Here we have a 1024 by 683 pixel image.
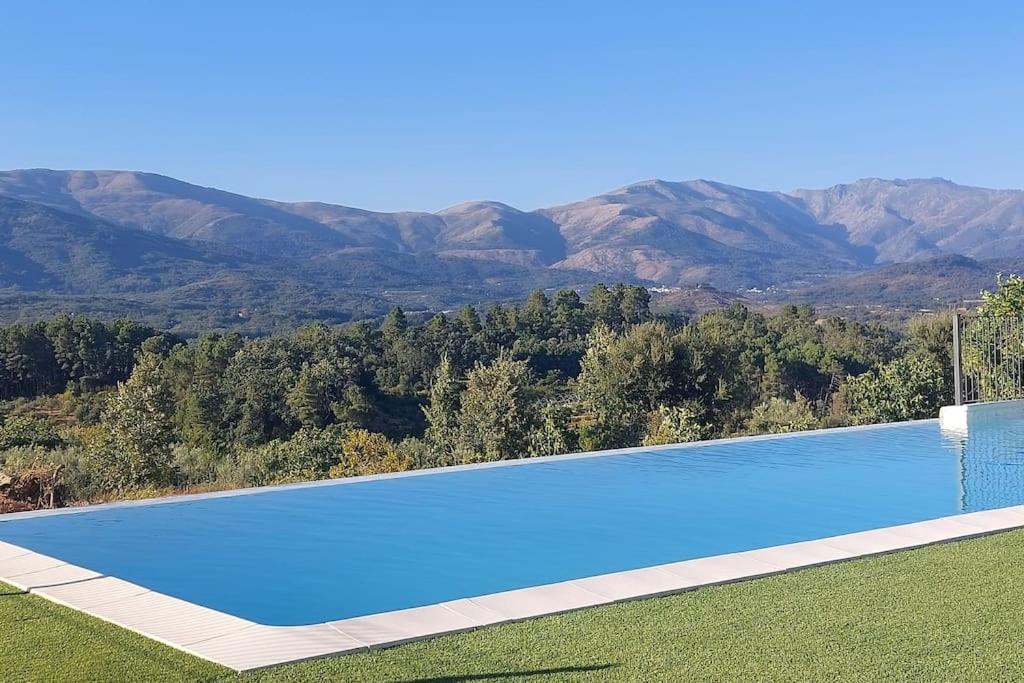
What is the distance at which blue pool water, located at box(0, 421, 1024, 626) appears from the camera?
6.38 m

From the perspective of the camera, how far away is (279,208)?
186m

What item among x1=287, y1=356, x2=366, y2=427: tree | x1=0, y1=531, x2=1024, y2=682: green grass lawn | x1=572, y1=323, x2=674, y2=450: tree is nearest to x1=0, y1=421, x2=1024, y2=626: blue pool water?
x1=0, y1=531, x2=1024, y2=682: green grass lawn

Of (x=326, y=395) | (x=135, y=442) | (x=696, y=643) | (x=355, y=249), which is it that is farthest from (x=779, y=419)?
(x=355, y=249)

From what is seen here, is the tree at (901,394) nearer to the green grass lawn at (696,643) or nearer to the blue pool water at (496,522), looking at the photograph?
the blue pool water at (496,522)

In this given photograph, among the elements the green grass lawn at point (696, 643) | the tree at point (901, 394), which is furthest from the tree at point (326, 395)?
the green grass lawn at point (696, 643)

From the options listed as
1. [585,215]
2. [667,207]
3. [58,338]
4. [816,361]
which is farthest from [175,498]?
[667,207]

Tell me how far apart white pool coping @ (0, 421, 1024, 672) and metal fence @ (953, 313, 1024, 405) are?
7.56 metres

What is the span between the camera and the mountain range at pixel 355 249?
91375 mm

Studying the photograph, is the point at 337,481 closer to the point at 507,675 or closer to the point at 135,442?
the point at 507,675

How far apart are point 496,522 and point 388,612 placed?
3.25 metres

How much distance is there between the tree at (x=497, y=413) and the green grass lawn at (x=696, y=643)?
36.5 feet

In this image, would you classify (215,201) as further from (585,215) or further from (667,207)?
(667,207)

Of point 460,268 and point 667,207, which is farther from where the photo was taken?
point 667,207

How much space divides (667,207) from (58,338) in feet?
544
